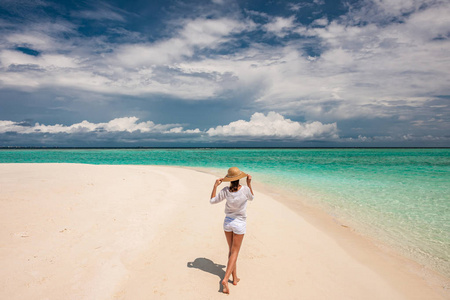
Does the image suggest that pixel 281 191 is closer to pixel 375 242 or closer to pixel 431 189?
pixel 375 242

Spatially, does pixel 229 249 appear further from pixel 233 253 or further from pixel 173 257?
pixel 173 257

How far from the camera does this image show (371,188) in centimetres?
1673

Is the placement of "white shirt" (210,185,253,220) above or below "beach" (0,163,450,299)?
above

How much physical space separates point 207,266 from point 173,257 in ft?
2.95

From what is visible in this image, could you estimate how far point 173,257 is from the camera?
5.66m

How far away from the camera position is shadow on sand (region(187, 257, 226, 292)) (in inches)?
203

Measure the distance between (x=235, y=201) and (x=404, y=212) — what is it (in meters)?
10.6

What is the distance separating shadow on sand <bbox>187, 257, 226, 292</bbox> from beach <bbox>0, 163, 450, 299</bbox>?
2 centimetres

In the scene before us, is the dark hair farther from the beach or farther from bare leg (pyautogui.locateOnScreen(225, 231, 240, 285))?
the beach

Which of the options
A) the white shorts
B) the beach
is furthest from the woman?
the beach

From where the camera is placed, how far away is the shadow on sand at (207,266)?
5.15 m

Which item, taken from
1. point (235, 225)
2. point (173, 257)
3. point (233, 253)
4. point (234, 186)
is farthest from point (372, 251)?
point (173, 257)

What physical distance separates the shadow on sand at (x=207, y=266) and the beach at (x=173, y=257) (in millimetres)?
24

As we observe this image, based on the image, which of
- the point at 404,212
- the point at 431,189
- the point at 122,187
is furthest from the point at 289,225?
the point at 431,189
